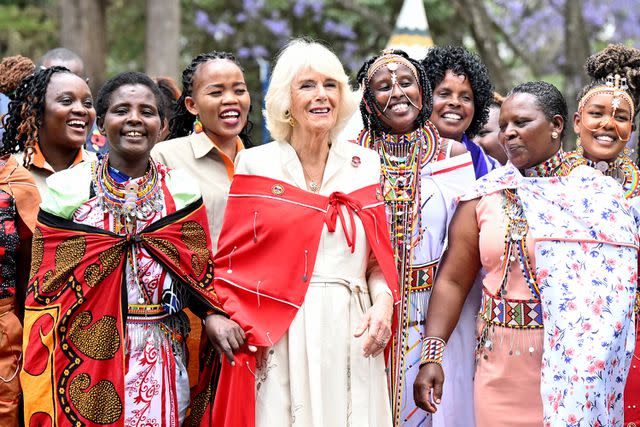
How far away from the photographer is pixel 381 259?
437 centimetres

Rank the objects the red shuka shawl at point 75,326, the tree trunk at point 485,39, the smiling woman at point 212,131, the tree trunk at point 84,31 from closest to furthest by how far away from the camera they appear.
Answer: the red shuka shawl at point 75,326, the smiling woman at point 212,131, the tree trunk at point 485,39, the tree trunk at point 84,31

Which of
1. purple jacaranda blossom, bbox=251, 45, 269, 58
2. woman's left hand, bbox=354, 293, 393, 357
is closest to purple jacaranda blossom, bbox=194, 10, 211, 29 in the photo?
purple jacaranda blossom, bbox=251, 45, 269, 58

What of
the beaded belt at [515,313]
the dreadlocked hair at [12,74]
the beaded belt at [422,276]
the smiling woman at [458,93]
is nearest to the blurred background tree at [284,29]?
the dreadlocked hair at [12,74]

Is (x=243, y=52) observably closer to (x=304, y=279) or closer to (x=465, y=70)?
(x=465, y=70)

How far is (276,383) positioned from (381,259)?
2.49 ft

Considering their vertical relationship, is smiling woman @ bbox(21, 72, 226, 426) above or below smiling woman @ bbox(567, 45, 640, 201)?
below

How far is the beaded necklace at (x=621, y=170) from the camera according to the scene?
5.10m

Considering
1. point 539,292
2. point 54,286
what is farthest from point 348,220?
point 54,286

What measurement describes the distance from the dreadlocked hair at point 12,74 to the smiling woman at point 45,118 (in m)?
0.63

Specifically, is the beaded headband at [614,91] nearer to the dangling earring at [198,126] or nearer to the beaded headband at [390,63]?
the beaded headband at [390,63]

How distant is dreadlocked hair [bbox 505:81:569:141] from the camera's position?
15.3 ft

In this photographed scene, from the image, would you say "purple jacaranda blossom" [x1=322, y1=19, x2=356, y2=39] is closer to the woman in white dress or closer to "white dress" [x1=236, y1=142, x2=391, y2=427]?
the woman in white dress

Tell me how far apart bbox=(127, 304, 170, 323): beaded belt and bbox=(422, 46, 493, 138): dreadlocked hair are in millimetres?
2494

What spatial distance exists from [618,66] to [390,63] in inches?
53.4
